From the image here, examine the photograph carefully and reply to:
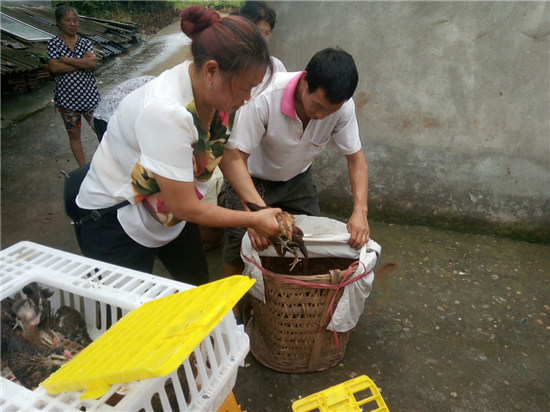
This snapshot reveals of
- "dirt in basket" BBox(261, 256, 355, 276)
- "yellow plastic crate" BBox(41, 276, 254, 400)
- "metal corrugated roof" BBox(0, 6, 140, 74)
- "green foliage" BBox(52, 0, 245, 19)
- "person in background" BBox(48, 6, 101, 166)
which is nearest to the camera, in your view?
"yellow plastic crate" BBox(41, 276, 254, 400)

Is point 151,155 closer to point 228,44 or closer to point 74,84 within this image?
point 228,44

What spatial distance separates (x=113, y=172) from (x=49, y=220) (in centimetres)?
237

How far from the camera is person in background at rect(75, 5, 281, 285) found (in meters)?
1.10

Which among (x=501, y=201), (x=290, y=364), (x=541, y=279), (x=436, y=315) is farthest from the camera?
(x=501, y=201)

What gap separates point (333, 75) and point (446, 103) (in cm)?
177

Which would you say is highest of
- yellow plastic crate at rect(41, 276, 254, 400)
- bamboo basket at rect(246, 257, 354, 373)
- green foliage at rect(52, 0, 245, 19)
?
green foliage at rect(52, 0, 245, 19)

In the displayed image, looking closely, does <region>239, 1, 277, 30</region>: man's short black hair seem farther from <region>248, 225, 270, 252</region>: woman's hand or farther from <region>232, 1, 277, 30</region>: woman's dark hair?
<region>248, 225, 270, 252</region>: woman's hand

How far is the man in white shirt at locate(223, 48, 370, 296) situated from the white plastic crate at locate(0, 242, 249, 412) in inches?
27.0

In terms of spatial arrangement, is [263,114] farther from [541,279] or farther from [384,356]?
[541,279]

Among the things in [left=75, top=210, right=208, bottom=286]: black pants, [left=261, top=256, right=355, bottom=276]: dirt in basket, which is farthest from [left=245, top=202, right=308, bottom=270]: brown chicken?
[left=75, top=210, right=208, bottom=286]: black pants

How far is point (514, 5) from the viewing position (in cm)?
268

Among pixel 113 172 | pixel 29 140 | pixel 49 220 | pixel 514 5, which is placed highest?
pixel 514 5

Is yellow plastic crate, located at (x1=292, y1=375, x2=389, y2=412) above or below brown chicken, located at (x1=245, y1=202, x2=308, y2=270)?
below

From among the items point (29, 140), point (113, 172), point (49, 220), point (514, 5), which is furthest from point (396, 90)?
point (29, 140)
